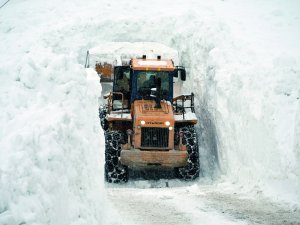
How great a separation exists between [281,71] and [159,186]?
4.07 m

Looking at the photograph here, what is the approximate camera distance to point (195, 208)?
7684 mm

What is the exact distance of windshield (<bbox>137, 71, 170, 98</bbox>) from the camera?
11.1m

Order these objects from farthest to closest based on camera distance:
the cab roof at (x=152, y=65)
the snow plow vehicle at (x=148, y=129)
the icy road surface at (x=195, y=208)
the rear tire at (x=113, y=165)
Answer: the cab roof at (x=152, y=65), the rear tire at (x=113, y=165), the snow plow vehicle at (x=148, y=129), the icy road surface at (x=195, y=208)

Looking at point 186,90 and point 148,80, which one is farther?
point 186,90

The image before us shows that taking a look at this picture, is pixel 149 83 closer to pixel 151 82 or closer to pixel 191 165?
pixel 151 82

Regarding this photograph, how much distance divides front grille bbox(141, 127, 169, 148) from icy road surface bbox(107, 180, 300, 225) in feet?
5.12

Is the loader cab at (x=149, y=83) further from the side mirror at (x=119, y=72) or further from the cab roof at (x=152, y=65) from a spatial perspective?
the side mirror at (x=119, y=72)

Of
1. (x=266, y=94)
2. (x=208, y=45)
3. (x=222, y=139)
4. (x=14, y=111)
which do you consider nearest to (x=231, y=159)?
(x=222, y=139)

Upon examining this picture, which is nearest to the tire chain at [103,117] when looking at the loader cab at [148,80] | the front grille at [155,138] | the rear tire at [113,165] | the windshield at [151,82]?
the loader cab at [148,80]

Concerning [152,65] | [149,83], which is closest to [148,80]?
[149,83]

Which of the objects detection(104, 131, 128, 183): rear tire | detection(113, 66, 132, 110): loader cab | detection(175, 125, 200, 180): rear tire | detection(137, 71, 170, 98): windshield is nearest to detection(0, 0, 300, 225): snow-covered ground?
detection(175, 125, 200, 180): rear tire

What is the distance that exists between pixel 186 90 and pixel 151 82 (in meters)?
4.06

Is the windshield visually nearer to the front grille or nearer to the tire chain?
the front grille

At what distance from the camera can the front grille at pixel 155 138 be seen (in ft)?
34.6
